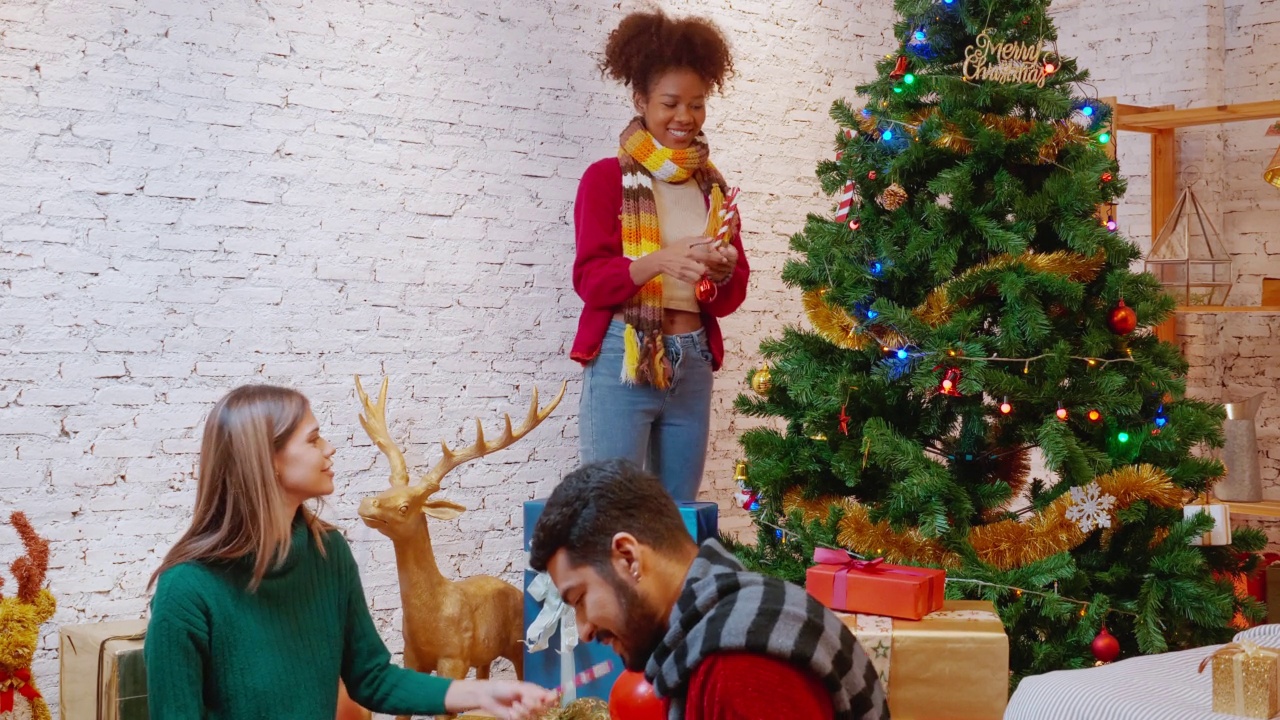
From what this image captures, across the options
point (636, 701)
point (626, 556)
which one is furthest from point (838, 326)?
point (626, 556)

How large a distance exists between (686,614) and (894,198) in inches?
84.5

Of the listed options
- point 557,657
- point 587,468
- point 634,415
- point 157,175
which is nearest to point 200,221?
point 157,175

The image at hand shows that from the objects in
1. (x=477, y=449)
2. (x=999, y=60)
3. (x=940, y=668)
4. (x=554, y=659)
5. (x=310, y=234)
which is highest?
(x=999, y=60)

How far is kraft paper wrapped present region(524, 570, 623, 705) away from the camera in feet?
10.3

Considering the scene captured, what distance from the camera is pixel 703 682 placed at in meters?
1.25

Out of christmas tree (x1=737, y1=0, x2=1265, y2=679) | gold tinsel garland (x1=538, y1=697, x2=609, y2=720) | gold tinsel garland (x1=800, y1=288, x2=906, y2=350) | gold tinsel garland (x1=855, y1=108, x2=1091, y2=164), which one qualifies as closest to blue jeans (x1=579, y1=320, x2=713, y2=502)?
christmas tree (x1=737, y1=0, x2=1265, y2=679)

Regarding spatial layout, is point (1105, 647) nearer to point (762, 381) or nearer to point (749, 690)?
point (762, 381)

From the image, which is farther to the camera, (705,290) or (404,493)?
(705,290)

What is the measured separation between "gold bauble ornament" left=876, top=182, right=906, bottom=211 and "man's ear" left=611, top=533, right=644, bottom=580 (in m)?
2.08

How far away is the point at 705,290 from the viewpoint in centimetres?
341

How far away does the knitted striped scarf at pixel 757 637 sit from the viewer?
4.08 feet

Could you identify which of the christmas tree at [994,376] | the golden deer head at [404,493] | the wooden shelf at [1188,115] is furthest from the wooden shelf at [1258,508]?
the golden deer head at [404,493]

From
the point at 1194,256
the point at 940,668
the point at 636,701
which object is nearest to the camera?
the point at 940,668

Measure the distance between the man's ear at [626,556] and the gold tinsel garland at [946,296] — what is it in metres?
1.87
